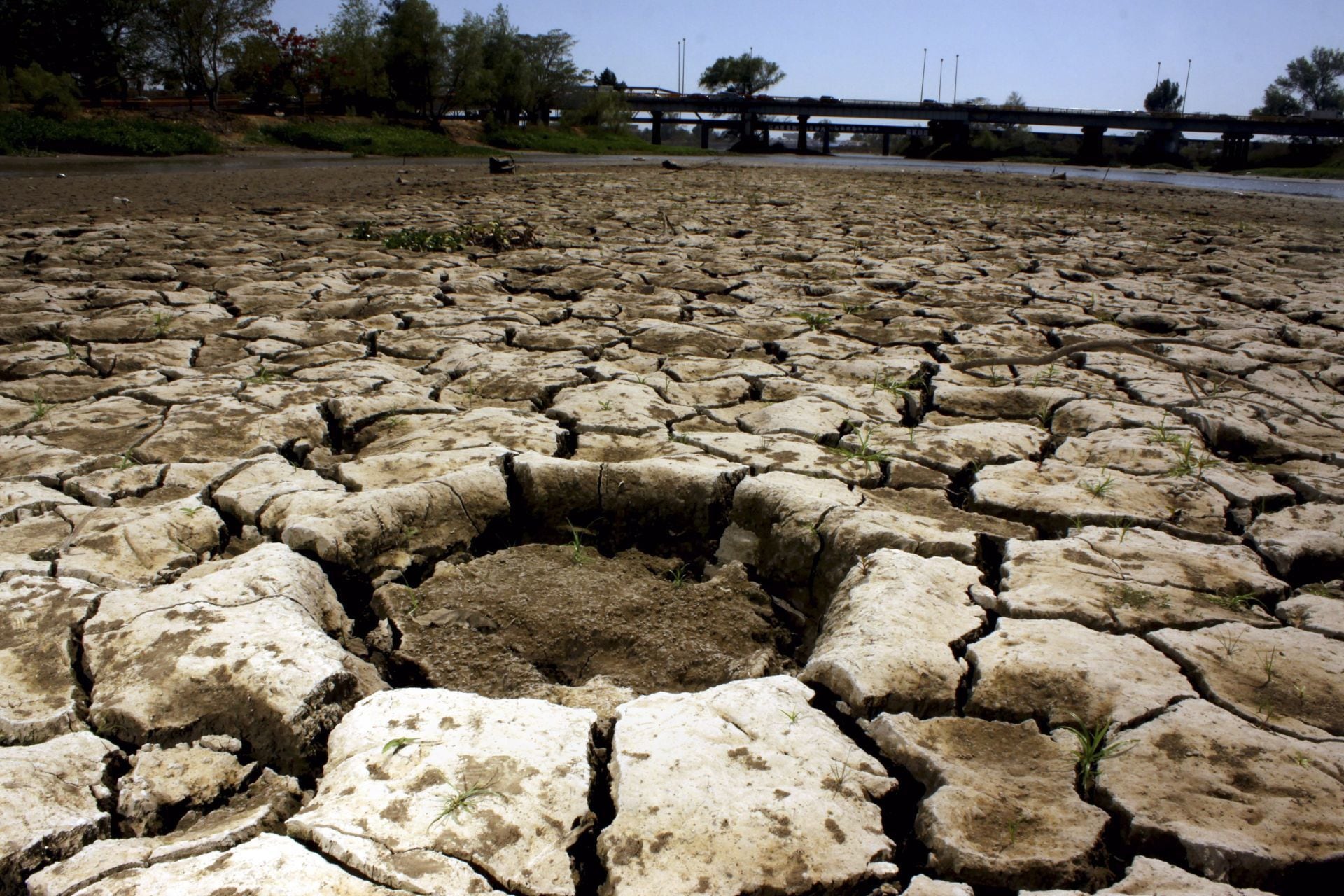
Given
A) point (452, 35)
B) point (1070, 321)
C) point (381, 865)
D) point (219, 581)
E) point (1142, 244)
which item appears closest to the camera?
point (381, 865)

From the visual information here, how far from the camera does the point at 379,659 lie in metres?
1.73

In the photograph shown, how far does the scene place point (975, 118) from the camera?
44.3 m

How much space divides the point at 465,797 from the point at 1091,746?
959 millimetres

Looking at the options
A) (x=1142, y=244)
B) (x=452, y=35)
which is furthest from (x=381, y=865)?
(x=452, y=35)

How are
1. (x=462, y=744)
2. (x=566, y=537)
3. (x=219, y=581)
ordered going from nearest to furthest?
(x=462, y=744) < (x=219, y=581) < (x=566, y=537)

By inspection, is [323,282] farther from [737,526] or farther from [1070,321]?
[1070,321]

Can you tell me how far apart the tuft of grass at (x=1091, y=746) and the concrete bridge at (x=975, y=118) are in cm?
4112

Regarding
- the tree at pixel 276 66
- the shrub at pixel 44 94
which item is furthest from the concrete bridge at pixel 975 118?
the shrub at pixel 44 94

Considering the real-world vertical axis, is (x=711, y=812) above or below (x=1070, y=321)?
below

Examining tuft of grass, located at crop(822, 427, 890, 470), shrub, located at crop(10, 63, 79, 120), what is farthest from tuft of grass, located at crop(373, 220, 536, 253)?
shrub, located at crop(10, 63, 79, 120)

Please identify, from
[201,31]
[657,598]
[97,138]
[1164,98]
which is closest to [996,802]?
[657,598]

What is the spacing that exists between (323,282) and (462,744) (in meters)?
3.73

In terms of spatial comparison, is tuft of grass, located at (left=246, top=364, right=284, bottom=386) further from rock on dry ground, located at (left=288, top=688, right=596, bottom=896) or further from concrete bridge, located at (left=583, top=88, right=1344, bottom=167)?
concrete bridge, located at (left=583, top=88, right=1344, bottom=167)

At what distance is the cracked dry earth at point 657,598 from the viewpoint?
1178mm
